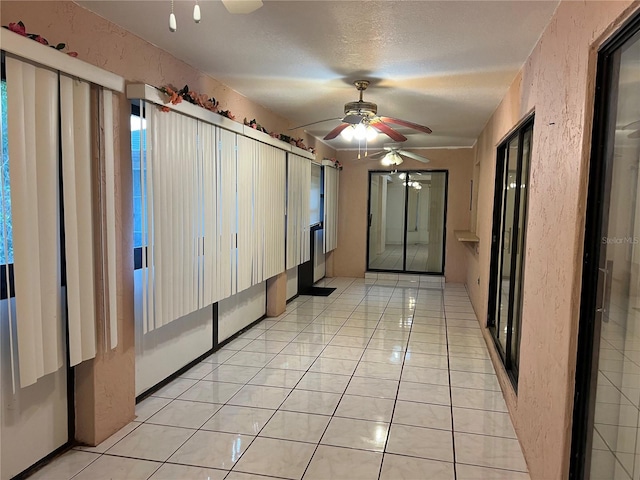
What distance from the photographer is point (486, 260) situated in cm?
464

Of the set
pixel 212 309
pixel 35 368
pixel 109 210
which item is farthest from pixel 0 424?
pixel 212 309

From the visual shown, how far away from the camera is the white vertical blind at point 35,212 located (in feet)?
6.28

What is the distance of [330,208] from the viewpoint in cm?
757

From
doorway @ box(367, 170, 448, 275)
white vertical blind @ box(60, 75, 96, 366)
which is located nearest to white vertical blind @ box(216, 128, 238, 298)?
white vertical blind @ box(60, 75, 96, 366)

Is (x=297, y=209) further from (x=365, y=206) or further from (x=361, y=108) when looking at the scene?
(x=365, y=206)

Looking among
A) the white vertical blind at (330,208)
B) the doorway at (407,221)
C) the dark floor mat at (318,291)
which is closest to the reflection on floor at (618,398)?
the dark floor mat at (318,291)

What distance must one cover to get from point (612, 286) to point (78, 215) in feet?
8.16

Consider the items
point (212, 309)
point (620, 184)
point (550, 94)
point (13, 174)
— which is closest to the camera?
point (620, 184)

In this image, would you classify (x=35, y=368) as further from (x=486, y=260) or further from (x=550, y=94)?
(x=486, y=260)

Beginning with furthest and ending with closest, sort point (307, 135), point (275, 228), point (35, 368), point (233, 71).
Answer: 1. point (307, 135)
2. point (275, 228)
3. point (233, 71)
4. point (35, 368)

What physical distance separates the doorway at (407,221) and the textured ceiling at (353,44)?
151 inches

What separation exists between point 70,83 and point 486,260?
4.09 meters

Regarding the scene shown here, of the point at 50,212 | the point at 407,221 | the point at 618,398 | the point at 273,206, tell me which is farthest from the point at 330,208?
the point at 618,398

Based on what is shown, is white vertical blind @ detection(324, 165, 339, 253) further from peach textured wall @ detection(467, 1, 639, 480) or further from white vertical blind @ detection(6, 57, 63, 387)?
white vertical blind @ detection(6, 57, 63, 387)
